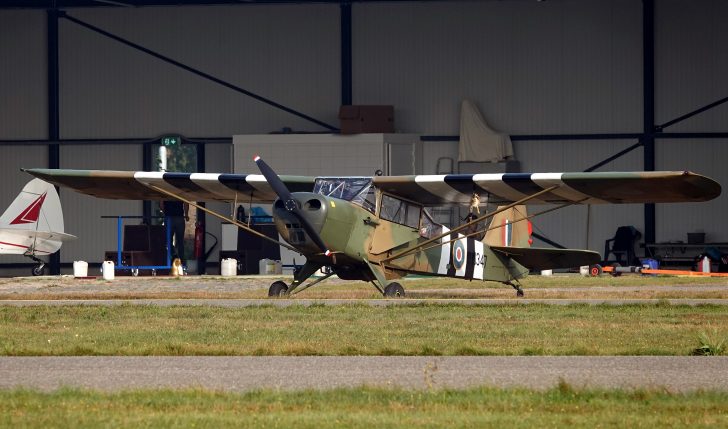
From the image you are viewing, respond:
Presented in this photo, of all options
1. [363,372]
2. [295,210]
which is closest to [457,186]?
[295,210]

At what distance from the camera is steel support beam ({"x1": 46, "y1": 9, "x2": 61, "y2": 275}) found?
42.6 metres

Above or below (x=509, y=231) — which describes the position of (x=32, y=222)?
above

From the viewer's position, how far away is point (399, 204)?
2181 cm

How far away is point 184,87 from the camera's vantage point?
139 feet

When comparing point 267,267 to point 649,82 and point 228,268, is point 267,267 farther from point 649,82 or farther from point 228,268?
point 649,82

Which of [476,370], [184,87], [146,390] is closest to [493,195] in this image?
[476,370]

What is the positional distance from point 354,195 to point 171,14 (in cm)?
2325

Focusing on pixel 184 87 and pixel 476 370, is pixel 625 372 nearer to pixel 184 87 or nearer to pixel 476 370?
pixel 476 370

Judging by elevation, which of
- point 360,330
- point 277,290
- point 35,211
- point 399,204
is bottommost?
point 360,330

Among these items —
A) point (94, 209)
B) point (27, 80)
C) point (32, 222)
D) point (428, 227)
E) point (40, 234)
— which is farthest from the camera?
point (27, 80)

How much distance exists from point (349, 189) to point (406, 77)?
2088 centimetres

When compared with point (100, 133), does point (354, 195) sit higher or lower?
lower

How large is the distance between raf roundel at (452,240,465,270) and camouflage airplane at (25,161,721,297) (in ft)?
0.11

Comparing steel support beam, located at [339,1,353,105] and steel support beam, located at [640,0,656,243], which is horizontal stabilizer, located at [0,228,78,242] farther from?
steel support beam, located at [640,0,656,243]
